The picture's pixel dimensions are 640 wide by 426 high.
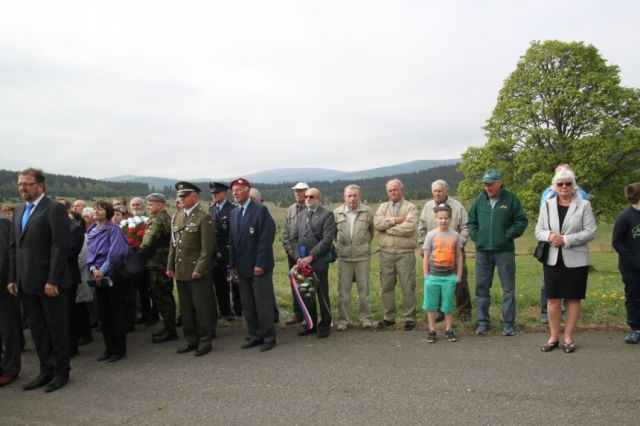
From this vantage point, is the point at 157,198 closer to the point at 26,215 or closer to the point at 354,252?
the point at 26,215

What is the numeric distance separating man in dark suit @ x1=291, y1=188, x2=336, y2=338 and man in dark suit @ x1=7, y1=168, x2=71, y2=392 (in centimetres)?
323

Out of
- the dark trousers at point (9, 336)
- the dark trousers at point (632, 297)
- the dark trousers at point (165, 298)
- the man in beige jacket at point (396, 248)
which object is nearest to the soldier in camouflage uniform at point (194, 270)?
the dark trousers at point (165, 298)

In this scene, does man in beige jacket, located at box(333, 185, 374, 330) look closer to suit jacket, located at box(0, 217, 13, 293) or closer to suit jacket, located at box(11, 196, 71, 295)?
suit jacket, located at box(11, 196, 71, 295)

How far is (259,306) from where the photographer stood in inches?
253

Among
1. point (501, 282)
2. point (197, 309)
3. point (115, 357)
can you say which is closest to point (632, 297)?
point (501, 282)

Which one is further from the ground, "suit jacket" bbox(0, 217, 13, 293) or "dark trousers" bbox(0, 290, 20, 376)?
"suit jacket" bbox(0, 217, 13, 293)

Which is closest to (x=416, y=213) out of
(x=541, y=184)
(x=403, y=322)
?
(x=403, y=322)

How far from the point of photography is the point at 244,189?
21.4 feet

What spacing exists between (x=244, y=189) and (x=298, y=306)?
7.38 feet

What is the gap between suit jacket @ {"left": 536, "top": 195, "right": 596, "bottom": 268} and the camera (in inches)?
213

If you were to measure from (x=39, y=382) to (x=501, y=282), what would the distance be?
6.32 m

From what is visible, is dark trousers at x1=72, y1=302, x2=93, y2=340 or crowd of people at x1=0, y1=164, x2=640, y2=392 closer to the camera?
crowd of people at x1=0, y1=164, x2=640, y2=392

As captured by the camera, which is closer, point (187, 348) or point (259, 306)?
point (187, 348)

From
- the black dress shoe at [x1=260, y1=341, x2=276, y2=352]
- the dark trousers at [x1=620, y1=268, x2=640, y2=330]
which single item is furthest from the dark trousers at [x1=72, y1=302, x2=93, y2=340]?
the dark trousers at [x1=620, y1=268, x2=640, y2=330]
